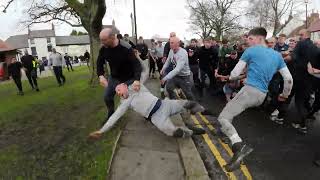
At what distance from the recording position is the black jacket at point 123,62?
23.9 feet

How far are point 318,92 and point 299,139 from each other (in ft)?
6.86

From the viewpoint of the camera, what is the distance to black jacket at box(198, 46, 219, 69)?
13180 mm

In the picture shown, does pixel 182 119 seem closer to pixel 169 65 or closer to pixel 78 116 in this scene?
pixel 169 65

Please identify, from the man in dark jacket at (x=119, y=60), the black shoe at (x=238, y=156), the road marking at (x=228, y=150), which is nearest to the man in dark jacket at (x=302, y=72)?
the road marking at (x=228, y=150)

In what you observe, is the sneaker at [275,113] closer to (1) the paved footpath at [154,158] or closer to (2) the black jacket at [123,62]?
(1) the paved footpath at [154,158]

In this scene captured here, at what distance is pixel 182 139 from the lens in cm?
714

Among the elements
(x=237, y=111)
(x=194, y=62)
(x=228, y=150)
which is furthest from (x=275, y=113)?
(x=194, y=62)

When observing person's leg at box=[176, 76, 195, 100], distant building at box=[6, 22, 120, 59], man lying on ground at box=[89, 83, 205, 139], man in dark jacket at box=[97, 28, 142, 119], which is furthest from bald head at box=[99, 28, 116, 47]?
distant building at box=[6, 22, 120, 59]

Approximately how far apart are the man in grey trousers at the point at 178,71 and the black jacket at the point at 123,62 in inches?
49.8

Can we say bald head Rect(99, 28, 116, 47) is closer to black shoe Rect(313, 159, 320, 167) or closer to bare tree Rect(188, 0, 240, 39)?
black shoe Rect(313, 159, 320, 167)

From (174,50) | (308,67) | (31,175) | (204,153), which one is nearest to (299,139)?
(308,67)

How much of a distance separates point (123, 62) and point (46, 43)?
114m

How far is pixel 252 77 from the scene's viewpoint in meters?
6.01

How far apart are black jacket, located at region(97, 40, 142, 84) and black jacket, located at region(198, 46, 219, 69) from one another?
5947 mm
